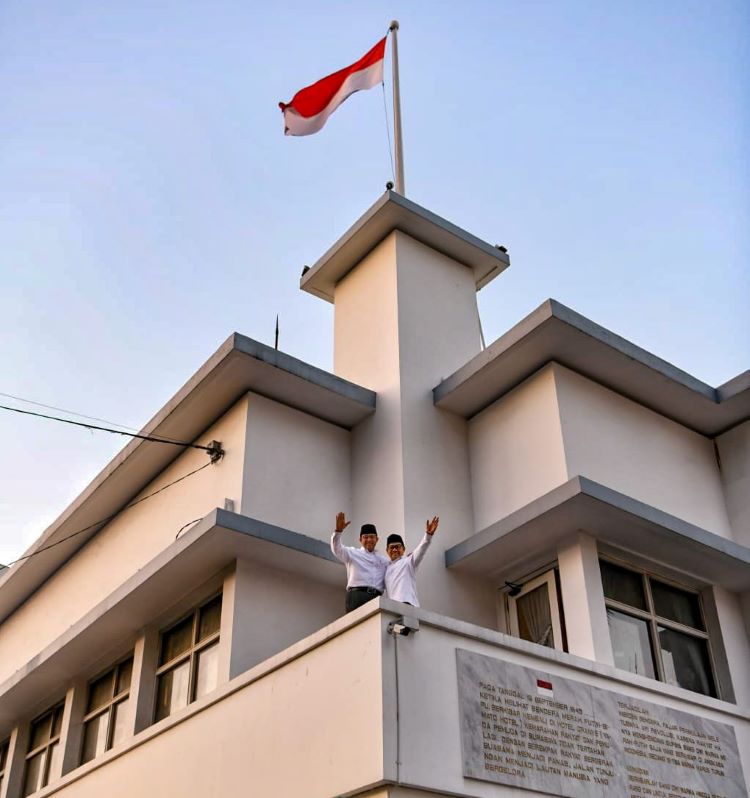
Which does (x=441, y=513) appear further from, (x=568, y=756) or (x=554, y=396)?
(x=568, y=756)

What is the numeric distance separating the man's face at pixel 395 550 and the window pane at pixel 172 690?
130 inches

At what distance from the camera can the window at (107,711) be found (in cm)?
1310

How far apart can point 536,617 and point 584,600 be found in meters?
0.99

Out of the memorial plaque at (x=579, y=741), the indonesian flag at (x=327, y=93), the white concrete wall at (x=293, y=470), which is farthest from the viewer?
the indonesian flag at (x=327, y=93)

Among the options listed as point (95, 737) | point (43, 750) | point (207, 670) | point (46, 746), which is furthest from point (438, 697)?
point (43, 750)

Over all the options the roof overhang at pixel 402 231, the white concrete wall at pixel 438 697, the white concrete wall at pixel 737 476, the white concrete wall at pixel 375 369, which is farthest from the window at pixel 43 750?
the white concrete wall at pixel 737 476

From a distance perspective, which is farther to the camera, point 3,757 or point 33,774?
point 3,757

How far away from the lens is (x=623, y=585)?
11.2 meters

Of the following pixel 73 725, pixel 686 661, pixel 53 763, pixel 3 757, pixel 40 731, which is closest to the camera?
pixel 686 661

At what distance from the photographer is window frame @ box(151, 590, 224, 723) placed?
11633 millimetres

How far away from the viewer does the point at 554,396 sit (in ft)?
38.6

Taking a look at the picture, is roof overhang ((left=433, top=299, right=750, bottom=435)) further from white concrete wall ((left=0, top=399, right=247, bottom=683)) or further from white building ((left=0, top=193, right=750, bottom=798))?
white concrete wall ((left=0, top=399, right=247, bottom=683))

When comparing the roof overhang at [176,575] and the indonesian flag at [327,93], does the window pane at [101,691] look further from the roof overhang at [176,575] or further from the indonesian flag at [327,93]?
the indonesian flag at [327,93]

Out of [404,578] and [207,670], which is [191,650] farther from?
[404,578]
